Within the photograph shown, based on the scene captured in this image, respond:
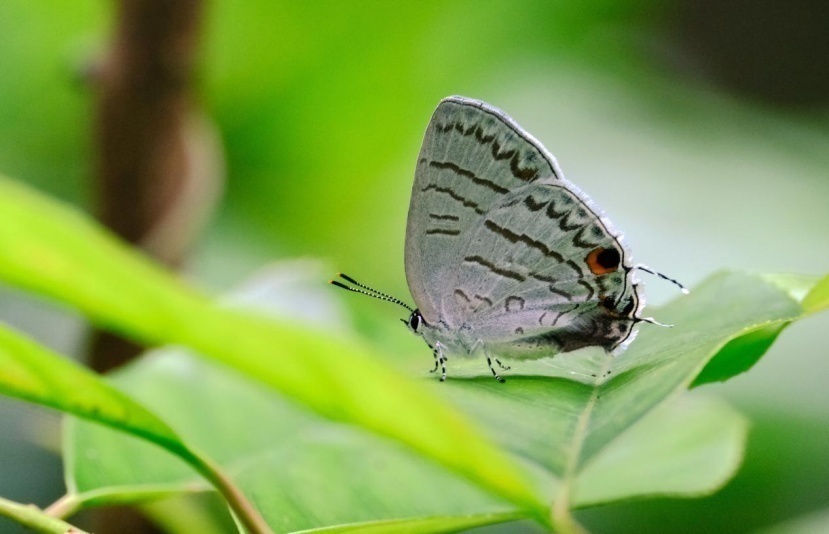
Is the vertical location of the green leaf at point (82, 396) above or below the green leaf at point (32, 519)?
above

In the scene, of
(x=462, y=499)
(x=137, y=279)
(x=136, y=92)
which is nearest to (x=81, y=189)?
(x=136, y=92)

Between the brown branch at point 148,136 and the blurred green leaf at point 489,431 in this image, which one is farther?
the brown branch at point 148,136

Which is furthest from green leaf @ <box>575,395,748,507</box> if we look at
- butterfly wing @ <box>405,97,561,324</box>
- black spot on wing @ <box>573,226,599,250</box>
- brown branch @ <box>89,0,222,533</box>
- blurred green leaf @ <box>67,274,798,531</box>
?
brown branch @ <box>89,0,222,533</box>

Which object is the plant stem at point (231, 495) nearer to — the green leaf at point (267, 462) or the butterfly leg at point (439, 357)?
the green leaf at point (267, 462)

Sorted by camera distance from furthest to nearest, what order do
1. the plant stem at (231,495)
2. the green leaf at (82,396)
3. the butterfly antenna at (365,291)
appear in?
1. the butterfly antenna at (365,291)
2. the plant stem at (231,495)
3. the green leaf at (82,396)

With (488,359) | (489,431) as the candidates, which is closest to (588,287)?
(488,359)

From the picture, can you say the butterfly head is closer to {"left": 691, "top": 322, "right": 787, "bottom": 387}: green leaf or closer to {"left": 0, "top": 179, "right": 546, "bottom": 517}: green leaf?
{"left": 691, "top": 322, "right": 787, "bottom": 387}: green leaf

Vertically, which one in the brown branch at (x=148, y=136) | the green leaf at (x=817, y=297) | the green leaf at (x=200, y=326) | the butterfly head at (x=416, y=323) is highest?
the brown branch at (x=148, y=136)

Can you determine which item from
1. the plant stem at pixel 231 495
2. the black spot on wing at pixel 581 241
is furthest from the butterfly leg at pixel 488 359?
the plant stem at pixel 231 495

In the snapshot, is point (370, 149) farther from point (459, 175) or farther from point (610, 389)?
point (610, 389)
